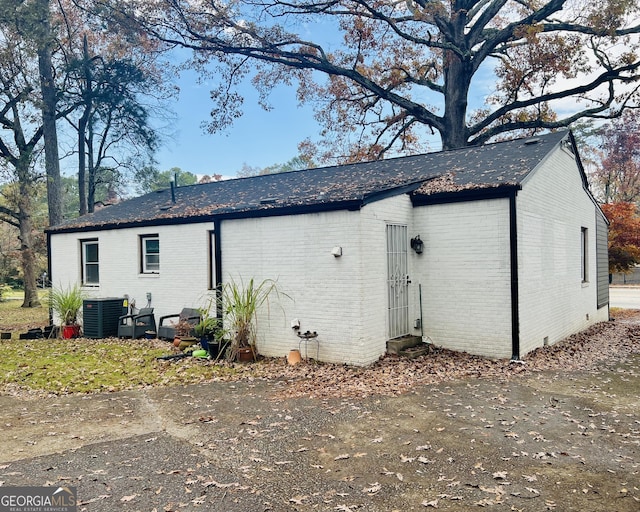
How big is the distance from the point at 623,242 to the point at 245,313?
51.8 ft

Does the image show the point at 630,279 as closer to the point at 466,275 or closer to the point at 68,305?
the point at 466,275

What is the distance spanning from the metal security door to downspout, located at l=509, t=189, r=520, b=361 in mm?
1875

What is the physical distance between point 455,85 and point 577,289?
1026cm

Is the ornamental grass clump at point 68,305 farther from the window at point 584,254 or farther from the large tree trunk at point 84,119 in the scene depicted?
the window at point 584,254

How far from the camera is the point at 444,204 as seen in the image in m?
8.61

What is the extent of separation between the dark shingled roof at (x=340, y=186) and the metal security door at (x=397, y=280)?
0.84 m

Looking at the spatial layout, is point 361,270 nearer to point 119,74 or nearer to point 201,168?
point 119,74

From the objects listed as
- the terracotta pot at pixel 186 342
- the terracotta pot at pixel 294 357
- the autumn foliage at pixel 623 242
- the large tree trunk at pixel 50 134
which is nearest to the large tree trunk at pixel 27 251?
the large tree trunk at pixel 50 134

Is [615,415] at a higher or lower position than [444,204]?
lower

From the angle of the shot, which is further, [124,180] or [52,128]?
[124,180]

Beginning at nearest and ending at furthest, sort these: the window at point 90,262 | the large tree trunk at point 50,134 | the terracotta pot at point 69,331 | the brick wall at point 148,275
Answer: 1. the brick wall at point 148,275
2. the terracotta pot at point 69,331
3. the window at point 90,262
4. the large tree trunk at point 50,134

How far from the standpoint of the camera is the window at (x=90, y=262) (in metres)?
13.0

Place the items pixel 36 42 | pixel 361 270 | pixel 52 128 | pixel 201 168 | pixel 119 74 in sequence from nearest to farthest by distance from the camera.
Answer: pixel 361 270, pixel 36 42, pixel 52 128, pixel 119 74, pixel 201 168

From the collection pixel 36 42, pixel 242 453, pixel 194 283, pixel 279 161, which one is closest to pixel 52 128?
pixel 36 42
